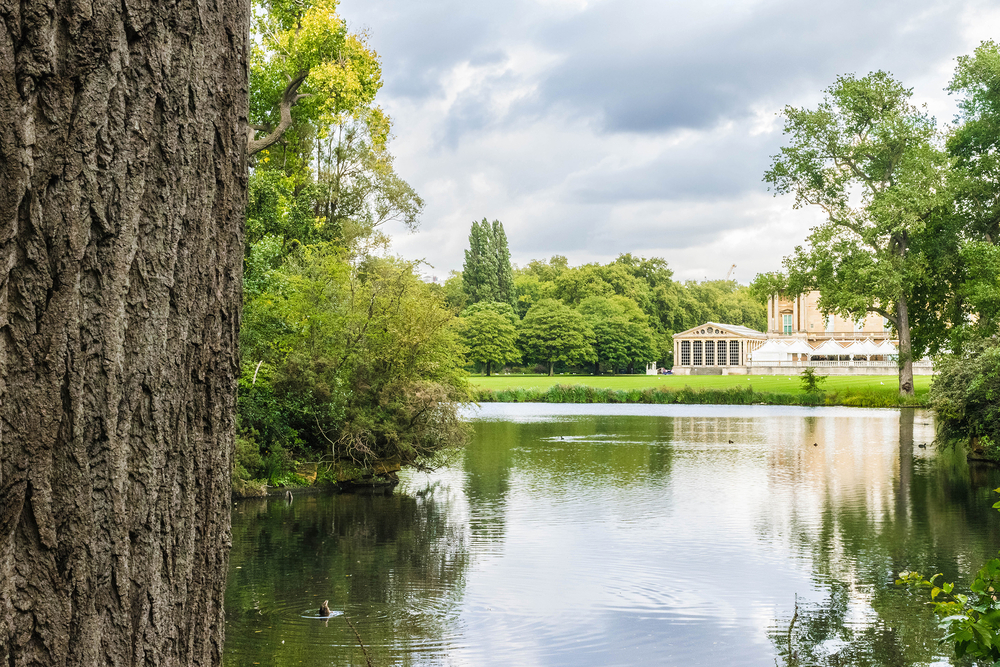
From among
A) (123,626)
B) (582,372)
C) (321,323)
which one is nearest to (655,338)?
(582,372)

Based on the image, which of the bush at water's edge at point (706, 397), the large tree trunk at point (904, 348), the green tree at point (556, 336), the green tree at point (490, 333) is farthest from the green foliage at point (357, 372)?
the green tree at point (556, 336)

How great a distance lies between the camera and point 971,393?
59.9 ft

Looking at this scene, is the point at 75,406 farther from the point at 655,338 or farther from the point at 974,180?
the point at 655,338

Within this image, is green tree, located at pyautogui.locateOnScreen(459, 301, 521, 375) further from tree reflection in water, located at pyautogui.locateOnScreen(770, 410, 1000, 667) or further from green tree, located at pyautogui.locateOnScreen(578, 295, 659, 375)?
tree reflection in water, located at pyautogui.locateOnScreen(770, 410, 1000, 667)

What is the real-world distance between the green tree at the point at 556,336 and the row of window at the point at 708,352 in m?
14.5

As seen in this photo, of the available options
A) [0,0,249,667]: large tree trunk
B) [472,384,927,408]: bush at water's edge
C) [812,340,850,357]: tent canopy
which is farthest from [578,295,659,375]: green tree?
[0,0,249,667]: large tree trunk

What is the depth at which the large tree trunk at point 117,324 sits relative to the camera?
144cm

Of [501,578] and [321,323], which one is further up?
[321,323]

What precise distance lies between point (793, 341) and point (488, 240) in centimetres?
3084

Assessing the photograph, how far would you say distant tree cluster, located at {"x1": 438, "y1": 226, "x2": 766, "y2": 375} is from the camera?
254 ft

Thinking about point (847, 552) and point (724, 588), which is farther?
point (847, 552)

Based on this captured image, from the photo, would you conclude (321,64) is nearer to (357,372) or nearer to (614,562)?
(357,372)

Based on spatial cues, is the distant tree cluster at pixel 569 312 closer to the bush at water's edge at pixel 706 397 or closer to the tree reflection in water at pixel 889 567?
the bush at water's edge at pixel 706 397

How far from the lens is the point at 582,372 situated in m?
88.7
